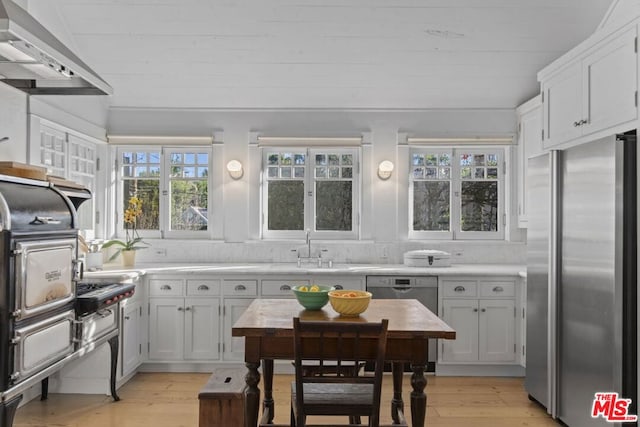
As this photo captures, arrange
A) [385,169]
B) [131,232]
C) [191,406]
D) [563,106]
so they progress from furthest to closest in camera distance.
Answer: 1. [131,232]
2. [385,169]
3. [191,406]
4. [563,106]

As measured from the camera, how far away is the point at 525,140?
4645 millimetres

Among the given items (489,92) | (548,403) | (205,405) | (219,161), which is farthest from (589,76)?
(219,161)

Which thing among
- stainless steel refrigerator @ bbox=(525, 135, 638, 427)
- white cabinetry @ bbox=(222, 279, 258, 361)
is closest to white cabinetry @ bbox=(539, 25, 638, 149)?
stainless steel refrigerator @ bbox=(525, 135, 638, 427)

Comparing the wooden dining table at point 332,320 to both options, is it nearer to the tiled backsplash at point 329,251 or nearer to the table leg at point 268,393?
the table leg at point 268,393

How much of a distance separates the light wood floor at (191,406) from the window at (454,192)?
1.57 m

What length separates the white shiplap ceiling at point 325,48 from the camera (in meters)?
3.83

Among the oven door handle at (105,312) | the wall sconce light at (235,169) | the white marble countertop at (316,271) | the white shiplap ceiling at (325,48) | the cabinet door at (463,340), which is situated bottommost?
the cabinet door at (463,340)

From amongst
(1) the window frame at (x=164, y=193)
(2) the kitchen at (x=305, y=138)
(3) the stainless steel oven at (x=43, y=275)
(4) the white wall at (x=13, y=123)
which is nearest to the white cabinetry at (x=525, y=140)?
(2) the kitchen at (x=305, y=138)

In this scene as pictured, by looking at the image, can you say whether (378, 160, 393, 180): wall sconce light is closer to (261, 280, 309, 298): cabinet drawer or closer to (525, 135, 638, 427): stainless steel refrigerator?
(261, 280, 309, 298): cabinet drawer

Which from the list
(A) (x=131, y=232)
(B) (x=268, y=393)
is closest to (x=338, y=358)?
(B) (x=268, y=393)

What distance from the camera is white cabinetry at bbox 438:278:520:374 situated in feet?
13.7

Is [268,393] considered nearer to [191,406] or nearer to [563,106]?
[191,406]

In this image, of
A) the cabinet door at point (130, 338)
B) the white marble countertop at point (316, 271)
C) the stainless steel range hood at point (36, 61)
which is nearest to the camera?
the stainless steel range hood at point (36, 61)

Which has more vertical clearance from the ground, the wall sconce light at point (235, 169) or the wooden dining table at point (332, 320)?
the wall sconce light at point (235, 169)
